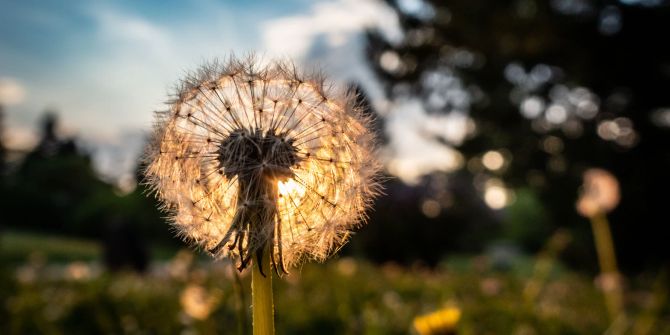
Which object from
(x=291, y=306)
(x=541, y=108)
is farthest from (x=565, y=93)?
(x=291, y=306)

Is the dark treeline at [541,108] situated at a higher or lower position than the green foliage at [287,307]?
higher

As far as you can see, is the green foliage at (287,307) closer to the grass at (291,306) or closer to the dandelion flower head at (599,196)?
the grass at (291,306)

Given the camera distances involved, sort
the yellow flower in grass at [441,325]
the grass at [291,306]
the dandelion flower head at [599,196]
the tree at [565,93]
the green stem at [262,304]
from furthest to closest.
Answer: the tree at [565,93] → the grass at [291,306] → the dandelion flower head at [599,196] → the yellow flower in grass at [441,325] → the green stem at [262,304]

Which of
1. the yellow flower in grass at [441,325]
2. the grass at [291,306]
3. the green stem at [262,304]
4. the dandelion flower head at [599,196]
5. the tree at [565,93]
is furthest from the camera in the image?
the tree at [565,93]

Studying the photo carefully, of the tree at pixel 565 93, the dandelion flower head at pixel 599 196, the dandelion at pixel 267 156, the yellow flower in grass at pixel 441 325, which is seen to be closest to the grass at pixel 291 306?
the dandelion flower head at pixel 599 196

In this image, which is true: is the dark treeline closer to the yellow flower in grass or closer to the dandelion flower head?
the dandelion flower head

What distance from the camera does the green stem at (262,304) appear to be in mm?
664

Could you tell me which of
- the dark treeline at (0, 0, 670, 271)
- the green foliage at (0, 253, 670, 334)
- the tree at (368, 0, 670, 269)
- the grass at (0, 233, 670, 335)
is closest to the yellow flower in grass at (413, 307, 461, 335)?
the grass at (0, 233, 670, 335)

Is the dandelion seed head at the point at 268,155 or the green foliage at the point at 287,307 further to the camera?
the green foliage at the point at 287,307

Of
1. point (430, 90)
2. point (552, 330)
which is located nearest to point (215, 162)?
point (552, 330)

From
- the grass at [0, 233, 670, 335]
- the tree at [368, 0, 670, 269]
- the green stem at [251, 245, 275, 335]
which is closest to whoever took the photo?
the green stem at [251, 245, 275, 335]

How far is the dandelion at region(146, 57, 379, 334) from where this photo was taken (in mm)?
951

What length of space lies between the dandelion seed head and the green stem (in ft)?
0.62

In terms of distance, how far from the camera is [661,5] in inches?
544
